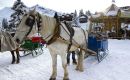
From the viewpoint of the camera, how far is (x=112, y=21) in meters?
23.0

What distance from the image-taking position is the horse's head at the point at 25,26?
5266 mm

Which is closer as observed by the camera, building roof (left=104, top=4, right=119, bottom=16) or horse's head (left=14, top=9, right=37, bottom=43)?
horse's head (left=14, top=9, right=37, bottom=43)

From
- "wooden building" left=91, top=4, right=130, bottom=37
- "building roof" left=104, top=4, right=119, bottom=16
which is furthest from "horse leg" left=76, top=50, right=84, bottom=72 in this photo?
"building roof" left=104, top=4, right=119, bottom=16

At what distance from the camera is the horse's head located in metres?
5.27

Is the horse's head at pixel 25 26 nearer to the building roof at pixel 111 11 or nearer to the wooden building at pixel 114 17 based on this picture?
the wooden building at pixel 114 17

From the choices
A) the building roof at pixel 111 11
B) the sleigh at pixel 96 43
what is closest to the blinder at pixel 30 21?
the sleigh at pixel 96 43

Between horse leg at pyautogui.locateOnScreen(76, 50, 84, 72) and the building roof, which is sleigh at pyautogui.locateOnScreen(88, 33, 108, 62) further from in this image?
the building roof

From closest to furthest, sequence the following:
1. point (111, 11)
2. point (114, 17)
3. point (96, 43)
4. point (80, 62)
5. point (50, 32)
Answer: point (50, 32), point (80, 62), point (96, 43), point (114, 17), point (111, 11)

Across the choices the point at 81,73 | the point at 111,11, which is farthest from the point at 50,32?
the point at 111,11

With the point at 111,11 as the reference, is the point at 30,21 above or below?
above

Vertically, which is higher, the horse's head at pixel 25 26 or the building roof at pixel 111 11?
the horse's head at pixel 25 26

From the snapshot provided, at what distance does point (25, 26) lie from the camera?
17.5ft

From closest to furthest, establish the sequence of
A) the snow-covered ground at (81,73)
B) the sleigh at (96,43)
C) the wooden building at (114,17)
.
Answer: the snow-covered ground at (81,73)
the sleigh at (96,43)
the wooden building at (114,17)

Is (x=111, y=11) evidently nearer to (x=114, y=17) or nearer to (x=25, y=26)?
(x=114, y=17)
